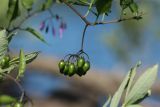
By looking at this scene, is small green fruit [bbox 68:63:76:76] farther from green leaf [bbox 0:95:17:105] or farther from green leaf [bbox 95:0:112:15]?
green leaf [bbox 0:95:17:105]

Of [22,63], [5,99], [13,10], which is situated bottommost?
[5,99]

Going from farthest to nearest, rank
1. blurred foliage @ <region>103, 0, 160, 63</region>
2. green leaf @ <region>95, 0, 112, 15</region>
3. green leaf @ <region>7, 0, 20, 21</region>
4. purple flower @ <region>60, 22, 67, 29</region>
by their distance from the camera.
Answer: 1. blurred foliage @ <region>103, 0, 160, 63</region>
2. purple flower @ <region>60, 22, 67, 29</region>
3. green leaf @ <region>7, 0, 20, 21</region>
4. green leaf @ <region>95, 0, 112, 15</region>

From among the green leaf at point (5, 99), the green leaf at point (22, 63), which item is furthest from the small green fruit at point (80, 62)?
the green leaf at point (5, 99)

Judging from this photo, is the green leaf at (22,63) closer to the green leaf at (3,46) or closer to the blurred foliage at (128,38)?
the green leaf at (3,46)

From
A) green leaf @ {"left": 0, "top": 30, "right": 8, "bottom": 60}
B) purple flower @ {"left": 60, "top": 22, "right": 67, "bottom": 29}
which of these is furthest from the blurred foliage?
green leaf @ {"left": 0, "top": 30, "right": 8, "bottom": 60}

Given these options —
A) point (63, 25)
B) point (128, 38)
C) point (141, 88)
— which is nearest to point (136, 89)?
point (141, 88)

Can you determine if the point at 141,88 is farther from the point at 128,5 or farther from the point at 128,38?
the point at 128,38

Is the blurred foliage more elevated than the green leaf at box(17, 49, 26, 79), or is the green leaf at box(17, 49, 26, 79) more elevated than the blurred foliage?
the blurred foliage

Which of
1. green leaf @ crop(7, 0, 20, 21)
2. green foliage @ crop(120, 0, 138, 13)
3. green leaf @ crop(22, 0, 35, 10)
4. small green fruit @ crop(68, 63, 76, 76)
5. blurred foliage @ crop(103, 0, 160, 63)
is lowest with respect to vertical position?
small green fruit @ crop(68, 63, 76, 76)

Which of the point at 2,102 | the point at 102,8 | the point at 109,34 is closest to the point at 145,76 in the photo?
the point at 102,8
